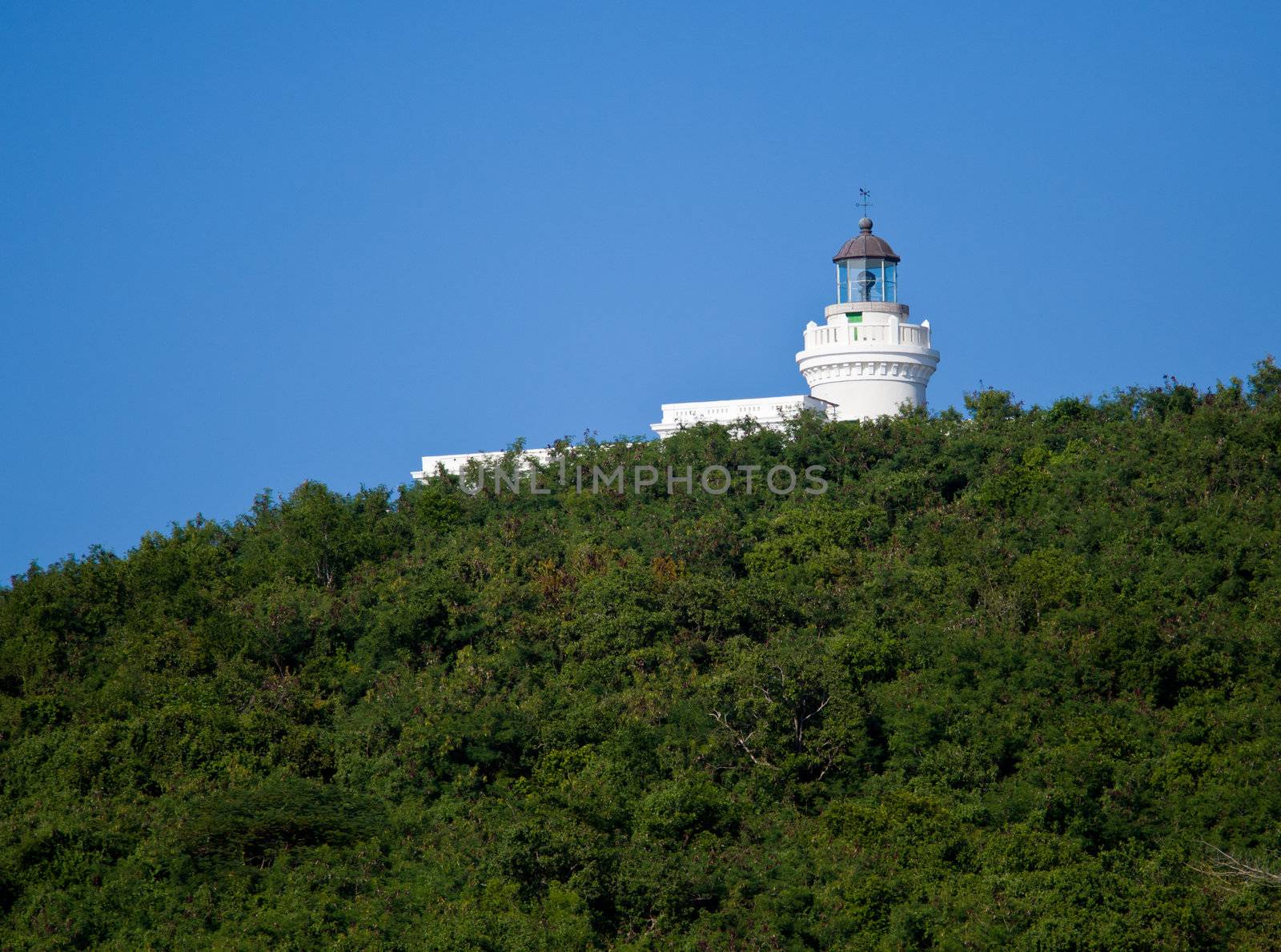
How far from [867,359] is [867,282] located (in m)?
2.68

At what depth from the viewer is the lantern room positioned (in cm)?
4978

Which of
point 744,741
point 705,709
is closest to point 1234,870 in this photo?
point 744,741

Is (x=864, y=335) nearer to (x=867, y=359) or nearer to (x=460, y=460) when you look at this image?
(x=867, y=359)

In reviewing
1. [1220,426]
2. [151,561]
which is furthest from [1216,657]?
[151,561]

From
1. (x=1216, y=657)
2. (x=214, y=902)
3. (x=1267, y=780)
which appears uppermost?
(x=1216, y=657)

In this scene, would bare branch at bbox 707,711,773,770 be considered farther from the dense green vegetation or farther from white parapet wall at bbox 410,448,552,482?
white parapet wall at bbox 410,448,552,482

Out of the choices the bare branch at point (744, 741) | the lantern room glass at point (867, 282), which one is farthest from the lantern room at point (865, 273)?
the bare branch at point (744, 741)

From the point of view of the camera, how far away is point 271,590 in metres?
42.1

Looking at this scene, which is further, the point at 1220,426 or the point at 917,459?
the point at 917,459

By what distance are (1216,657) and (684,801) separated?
398 inches

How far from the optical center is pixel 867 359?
48.2m

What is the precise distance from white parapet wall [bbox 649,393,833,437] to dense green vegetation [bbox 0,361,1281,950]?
106 centimetres

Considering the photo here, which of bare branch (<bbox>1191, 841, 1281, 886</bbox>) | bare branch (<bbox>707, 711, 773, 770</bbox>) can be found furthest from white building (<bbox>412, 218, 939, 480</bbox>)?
bare branch (<bbox>1191, 841, 1281, 886</bbox>)

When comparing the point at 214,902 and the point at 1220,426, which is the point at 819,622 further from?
the point at 214,902
